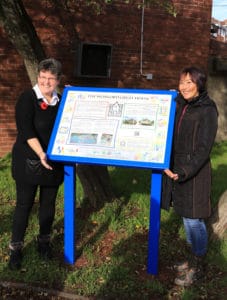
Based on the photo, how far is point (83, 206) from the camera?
16.7 feet

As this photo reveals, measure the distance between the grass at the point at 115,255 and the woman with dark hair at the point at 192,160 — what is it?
257 mm

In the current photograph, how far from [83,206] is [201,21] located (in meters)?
5.30

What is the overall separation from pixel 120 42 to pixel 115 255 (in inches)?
195

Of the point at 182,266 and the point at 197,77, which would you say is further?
the point at 182,266

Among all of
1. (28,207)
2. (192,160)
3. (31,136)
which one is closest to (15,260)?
(28,207)

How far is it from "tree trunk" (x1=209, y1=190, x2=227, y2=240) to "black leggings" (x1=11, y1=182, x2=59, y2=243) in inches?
62.6

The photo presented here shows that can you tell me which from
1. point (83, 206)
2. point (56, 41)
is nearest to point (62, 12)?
point (56, 41)

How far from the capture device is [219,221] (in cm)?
409

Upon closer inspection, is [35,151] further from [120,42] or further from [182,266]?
[120,42]

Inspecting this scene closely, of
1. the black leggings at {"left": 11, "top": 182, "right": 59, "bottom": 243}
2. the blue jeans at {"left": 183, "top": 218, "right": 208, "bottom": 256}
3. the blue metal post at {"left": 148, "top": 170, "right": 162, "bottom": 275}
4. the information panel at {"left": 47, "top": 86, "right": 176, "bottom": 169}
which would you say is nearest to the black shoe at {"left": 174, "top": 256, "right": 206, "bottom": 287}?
the blue jeans at {"left": 183, "top": 218, "right": 208, "bottom": 256}

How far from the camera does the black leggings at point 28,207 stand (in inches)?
141

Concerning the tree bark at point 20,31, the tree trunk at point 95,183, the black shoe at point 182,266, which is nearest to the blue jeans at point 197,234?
the black shoe at point 182,266

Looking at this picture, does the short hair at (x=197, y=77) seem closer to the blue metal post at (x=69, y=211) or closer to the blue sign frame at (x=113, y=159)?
the blue sign frame at (x=113, y=159)

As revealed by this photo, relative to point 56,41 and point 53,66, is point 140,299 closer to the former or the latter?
point 53,66
